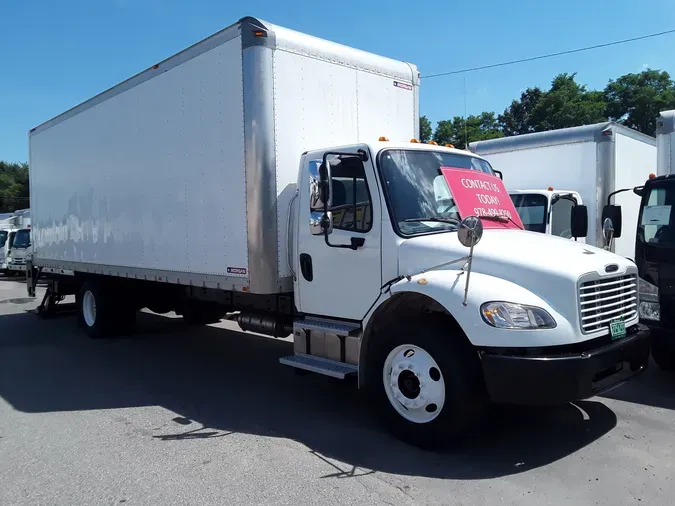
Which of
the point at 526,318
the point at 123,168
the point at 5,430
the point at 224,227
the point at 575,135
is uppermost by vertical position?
the point at 575,135

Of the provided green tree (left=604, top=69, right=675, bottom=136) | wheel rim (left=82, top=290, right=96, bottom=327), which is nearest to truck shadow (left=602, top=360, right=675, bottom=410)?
wheel rim (left=82, top=290, right=96, bottom=327)

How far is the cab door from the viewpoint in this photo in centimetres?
523

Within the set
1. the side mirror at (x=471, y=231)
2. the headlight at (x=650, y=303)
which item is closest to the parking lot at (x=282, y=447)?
the headlight at (x=650, y=303)

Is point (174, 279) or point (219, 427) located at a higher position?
point (174, 279)

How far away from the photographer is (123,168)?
8.58m

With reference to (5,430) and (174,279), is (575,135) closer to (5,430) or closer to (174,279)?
(174,279)

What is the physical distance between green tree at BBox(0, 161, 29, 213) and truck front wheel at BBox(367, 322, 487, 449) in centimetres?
7796

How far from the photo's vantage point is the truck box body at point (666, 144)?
304 inches

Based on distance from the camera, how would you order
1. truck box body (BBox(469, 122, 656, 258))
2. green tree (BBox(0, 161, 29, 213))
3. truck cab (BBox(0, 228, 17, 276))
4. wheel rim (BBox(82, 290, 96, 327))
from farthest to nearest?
green tree (BBox(0, 161, 29, 213)), truck cab (BBox(0, 228, 17, 276)), wheel rim (BBox(82, 290, 96, 327)), truck box body (BBox(469, 122, 656, 258))

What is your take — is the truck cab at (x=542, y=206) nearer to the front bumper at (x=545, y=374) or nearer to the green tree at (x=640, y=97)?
the front bumper at (x=545, y=374)

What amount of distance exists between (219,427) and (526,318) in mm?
3030

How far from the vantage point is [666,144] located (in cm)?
778

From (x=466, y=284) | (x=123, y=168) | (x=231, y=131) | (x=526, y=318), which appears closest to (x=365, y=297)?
(x=466, y=284)

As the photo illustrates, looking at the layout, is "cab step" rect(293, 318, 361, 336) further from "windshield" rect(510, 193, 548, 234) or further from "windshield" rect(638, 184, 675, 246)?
"windshield" rect(510, 193, 548, 234)
